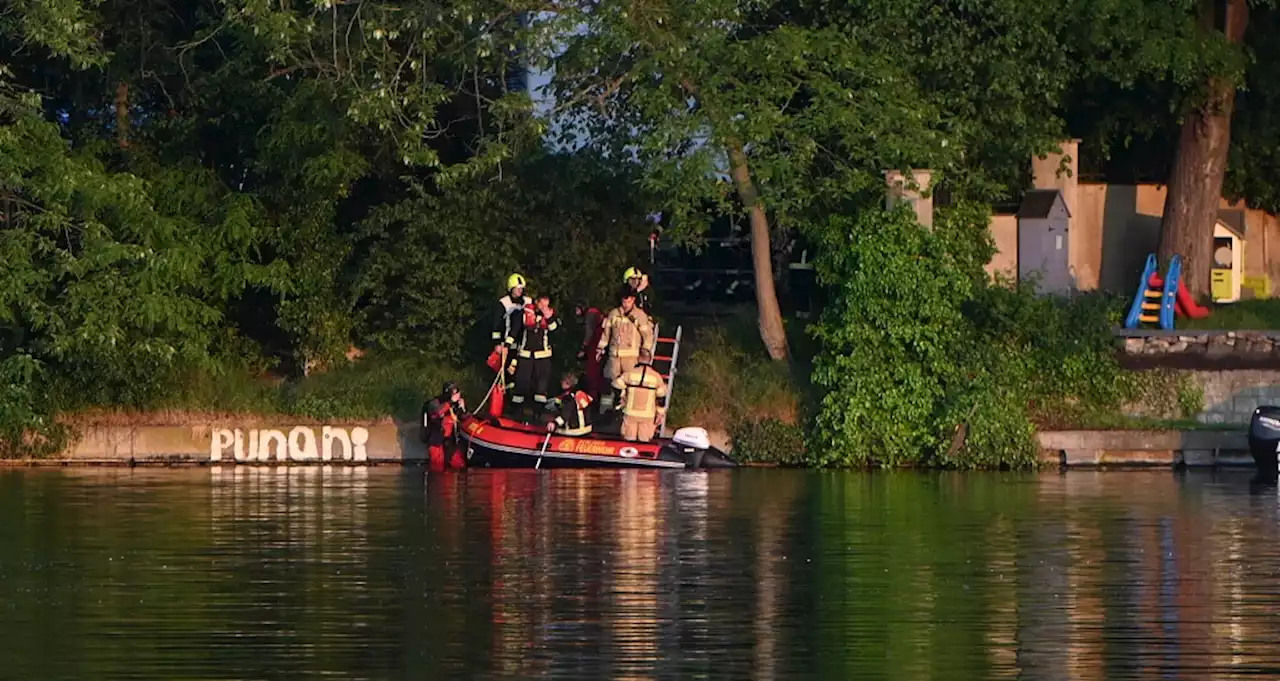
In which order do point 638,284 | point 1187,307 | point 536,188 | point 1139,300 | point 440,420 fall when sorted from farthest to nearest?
point 1187,307 → point 1139,300 → point 536,188 → point 638,284 → point 440,420

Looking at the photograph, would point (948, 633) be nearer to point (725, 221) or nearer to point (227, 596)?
point (227, 596)

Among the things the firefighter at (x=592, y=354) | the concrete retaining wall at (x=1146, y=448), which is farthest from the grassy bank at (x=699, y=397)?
the firefighter at (x=592, y=354)

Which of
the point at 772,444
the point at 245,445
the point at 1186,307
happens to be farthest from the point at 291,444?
the point at 1186,307

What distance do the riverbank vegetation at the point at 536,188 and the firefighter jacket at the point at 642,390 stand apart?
4.46 feet

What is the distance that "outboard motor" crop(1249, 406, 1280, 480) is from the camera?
28312 millimetres

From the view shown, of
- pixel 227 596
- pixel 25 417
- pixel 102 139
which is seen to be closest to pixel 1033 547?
pixel 227 596

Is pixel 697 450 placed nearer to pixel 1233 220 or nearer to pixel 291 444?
pixel 291 444

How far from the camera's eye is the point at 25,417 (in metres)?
30.2

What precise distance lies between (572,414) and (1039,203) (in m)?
9.23

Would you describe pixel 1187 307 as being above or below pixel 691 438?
above

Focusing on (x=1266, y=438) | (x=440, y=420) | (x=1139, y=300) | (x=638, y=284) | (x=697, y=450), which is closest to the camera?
(x=1266, y=438)

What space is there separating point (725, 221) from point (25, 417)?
474 inches

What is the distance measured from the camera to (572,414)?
1178 inches

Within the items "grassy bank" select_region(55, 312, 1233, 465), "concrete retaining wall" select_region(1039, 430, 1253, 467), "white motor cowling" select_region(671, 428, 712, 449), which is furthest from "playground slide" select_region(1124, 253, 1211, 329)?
"white motor cowling" select_region(671, 428, 712, 449)
